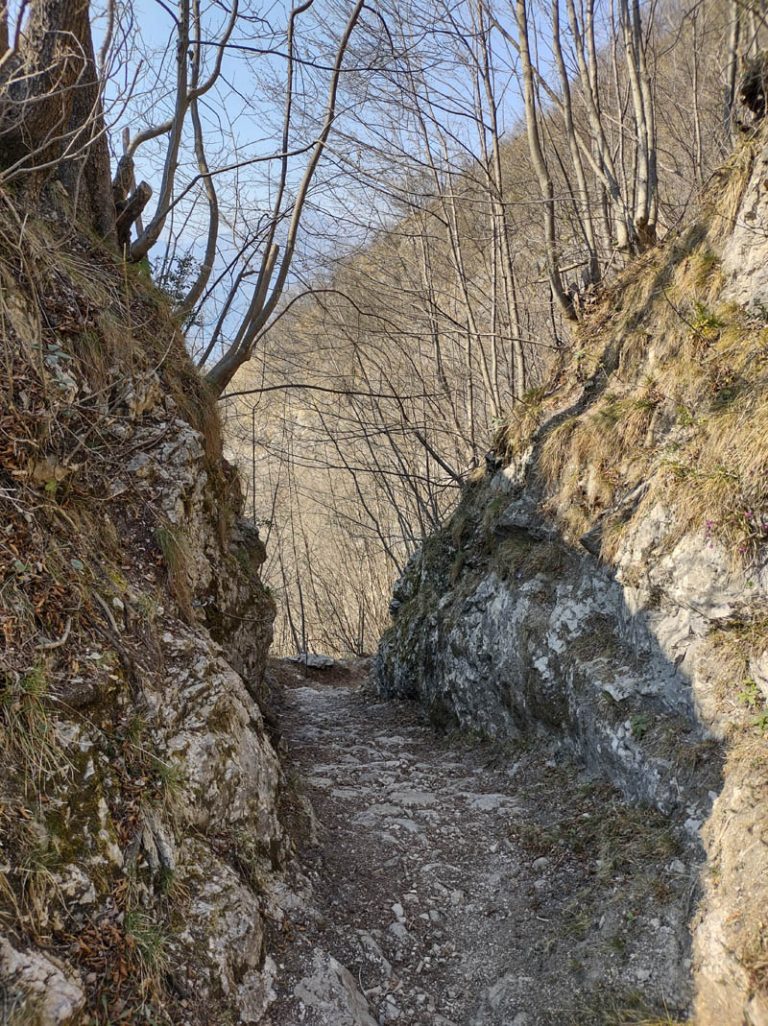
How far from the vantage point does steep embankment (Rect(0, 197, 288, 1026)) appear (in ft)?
7.14

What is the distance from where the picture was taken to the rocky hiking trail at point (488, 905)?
2666 mm

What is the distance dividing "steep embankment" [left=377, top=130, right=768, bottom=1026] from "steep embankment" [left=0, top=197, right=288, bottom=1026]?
1913 mm

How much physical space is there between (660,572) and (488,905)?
2022 mm

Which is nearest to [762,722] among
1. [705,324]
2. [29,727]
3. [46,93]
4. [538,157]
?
[705,324]

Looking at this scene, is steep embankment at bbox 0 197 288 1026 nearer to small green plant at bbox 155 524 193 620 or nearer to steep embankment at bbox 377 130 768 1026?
small green plant at bbox 155 524 193 620

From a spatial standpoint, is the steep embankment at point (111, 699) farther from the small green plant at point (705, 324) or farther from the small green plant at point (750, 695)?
the small green plant at point (705, 324)

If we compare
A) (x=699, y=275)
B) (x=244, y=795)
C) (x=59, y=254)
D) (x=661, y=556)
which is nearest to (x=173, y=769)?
(x=244, y=795)

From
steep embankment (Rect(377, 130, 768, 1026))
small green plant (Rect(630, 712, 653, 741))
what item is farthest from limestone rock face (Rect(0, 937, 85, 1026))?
small green plant (Rect(630, 712, 653, 741))

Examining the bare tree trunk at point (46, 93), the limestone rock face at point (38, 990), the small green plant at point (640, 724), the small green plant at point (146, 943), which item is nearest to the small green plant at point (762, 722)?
the small green plant at point (640, 724)

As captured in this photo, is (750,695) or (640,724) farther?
(640,724)

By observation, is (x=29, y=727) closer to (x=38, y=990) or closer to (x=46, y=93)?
(x=38, y=990)

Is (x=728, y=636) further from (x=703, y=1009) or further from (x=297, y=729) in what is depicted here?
(x=297, y=729)

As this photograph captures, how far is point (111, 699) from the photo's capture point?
276 centimetres

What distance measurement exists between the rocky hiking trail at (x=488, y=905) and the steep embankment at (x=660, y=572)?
21 centimetres
